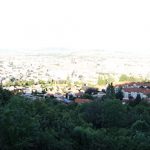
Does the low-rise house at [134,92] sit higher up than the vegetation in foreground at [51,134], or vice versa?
the vegetation in foreground at [51,134]

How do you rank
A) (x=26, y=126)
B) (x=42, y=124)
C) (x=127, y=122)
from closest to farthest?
(x=26, y=126)
(x=42, y=124)
(x=127, y=122)

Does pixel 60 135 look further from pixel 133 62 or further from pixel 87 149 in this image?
pixel 133 62

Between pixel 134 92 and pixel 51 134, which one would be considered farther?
pixel 134 92

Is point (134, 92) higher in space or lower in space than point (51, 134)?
lower

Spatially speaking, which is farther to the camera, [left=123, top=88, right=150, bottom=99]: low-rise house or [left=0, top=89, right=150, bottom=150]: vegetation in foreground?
[left=123, top=88, right=150, bottom=99]: low-rise house

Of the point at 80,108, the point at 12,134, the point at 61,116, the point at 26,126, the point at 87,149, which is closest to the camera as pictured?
the point at 12,134

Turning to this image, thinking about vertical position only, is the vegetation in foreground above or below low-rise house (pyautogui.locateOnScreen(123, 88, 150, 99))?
above

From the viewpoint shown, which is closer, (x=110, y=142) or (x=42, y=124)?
(x=110, y=142)

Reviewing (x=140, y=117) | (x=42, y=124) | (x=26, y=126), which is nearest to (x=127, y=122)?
(x=140, y=117)

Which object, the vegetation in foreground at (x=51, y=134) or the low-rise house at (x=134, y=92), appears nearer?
the vegetation in foreground at (x=51, y=134)

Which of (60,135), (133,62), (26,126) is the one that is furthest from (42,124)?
(133,62)
